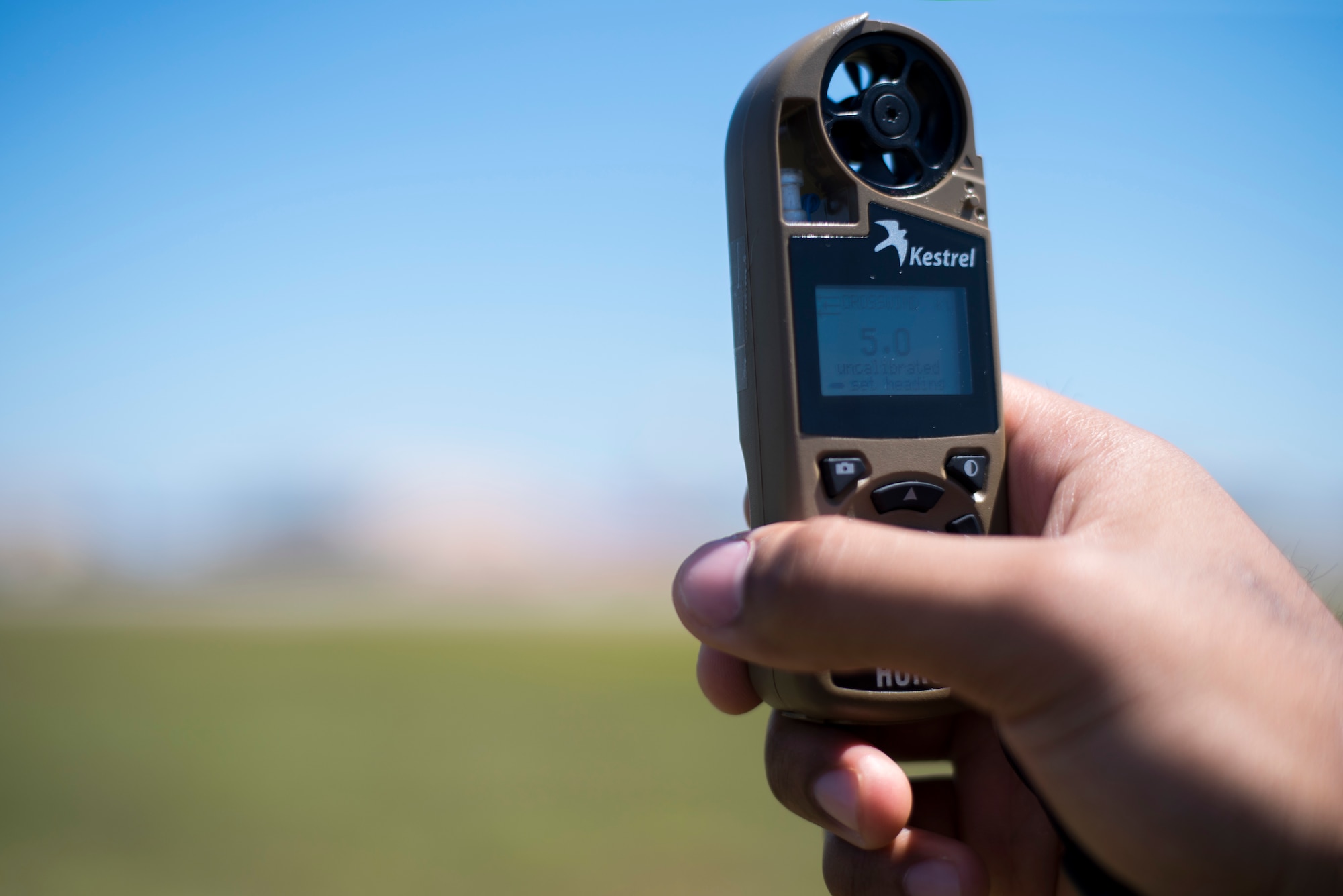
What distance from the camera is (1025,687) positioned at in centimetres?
143

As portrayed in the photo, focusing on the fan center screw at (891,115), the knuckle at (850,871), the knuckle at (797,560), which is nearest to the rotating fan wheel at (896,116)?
the fan center screw at (891,115)

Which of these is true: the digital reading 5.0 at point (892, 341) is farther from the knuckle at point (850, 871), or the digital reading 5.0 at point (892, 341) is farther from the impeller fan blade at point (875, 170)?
the knuckle at point (850, 871)

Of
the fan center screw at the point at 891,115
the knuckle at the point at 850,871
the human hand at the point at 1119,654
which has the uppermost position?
the fan center screw at the point at 891,115

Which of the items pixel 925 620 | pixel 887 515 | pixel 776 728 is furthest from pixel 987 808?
pixel 925 620

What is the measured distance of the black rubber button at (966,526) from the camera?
6.57ft

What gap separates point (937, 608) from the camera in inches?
54.7

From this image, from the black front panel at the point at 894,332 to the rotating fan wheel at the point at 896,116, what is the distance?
13cm

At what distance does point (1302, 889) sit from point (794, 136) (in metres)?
1.53

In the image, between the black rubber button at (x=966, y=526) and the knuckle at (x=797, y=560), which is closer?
the knuckle at (x=797, y=560)

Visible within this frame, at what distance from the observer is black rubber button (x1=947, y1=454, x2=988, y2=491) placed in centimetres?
204

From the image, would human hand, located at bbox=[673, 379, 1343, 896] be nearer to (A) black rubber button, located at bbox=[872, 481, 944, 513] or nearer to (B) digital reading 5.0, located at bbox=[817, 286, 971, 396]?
(A) black rubber button, located at bbox=[872, 481, 944, 513]

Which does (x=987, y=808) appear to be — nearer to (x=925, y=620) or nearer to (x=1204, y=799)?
(x=1204, y=799)

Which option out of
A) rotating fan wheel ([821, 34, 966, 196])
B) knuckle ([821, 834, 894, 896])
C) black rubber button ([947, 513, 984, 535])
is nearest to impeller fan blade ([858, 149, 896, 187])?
rotating fan wheel ([821, 34, 966, 196])

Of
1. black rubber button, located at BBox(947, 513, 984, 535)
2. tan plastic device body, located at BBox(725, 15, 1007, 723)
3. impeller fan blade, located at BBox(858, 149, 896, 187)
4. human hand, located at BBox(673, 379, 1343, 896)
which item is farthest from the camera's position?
impeller fan blade, located at BBox(858, 149, 896, 187)
